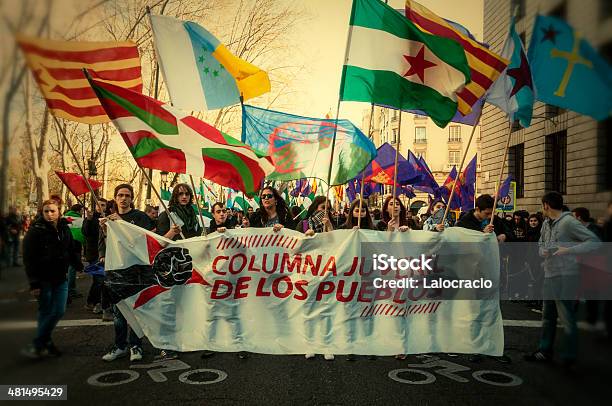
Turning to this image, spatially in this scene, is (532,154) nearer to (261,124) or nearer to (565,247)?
(565,247)

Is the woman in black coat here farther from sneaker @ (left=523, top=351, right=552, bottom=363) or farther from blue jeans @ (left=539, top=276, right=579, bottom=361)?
sneaker @ (left=523, top=351, right=552, bottom=363)

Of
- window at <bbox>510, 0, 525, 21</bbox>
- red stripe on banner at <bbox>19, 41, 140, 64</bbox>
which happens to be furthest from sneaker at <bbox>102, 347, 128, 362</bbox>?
window at <bbox>510, 0, 525, 21</bbox>

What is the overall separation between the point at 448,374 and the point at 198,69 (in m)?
4.99

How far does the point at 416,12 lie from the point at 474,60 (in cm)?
86

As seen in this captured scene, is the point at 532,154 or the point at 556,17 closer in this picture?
the point at 556,17

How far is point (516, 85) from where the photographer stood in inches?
193

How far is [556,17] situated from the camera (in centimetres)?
271

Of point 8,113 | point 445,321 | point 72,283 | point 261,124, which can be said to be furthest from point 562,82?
point 72,283

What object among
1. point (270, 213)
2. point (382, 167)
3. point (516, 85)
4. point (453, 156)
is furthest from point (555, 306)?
point (453, 156)

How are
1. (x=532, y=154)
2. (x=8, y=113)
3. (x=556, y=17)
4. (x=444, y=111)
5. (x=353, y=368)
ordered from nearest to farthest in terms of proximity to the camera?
(x=8, y=113) → (x=556, y=17) → (x=532, y=154) → (x=353, y=368) → (x=444, y=111)

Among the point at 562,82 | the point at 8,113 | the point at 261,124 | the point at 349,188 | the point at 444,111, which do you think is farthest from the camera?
the point at 349,188

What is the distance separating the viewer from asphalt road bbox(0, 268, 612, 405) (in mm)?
3115

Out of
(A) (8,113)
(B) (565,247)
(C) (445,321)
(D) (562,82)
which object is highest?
(D) (562,82)

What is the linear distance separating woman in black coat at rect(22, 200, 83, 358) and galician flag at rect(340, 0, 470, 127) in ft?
10.5
